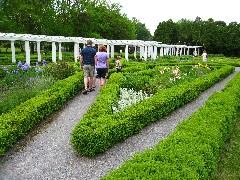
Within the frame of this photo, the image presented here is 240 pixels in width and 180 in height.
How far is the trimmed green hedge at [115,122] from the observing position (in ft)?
16.6

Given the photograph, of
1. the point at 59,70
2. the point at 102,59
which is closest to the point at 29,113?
the point at 102,59

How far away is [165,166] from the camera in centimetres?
351

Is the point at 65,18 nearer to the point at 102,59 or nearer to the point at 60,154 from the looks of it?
the point at 102,59

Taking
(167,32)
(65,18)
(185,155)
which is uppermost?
(167,32)

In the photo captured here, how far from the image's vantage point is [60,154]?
17.3 feet

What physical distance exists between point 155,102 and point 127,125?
1.62m

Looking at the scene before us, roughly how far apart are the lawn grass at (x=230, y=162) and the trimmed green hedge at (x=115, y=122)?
1.83 meters

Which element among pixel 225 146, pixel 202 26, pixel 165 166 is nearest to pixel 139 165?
pixel 165 166

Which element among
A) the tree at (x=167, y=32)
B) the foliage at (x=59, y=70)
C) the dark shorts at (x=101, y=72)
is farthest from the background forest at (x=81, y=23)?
the dark shorts at (x=101, y=72)

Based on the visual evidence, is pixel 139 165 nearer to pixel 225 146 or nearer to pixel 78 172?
pixel 78 172

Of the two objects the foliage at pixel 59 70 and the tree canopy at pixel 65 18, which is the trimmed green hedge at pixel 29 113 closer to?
the foliage at pixel 59 70

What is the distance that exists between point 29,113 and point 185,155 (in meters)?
3.75

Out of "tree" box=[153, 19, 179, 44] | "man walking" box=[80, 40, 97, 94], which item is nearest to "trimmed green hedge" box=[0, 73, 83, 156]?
"man walking" box=[80, 40, 97, 94]

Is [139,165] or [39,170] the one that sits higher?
Answer: [139,165]
